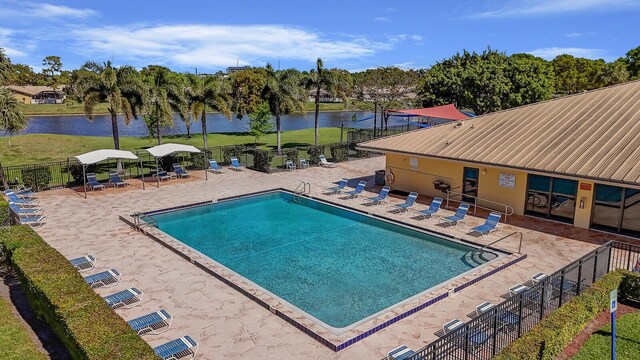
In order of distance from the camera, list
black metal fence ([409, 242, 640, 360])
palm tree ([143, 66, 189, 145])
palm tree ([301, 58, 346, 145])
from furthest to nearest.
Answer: palm tree ([301, 58, 346, 145]) → palm tree ([143, 66, 189, 145]) → black metal fence ([409, 242, 640, 360])

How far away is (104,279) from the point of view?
484 inches

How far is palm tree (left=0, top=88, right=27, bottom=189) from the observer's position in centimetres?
2064

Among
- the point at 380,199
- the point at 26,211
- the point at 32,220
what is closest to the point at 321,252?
the point at 380,199

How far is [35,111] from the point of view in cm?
9488

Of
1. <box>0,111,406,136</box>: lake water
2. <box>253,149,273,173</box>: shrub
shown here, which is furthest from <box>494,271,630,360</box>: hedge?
<box>0,111,406,136</box>: lake water

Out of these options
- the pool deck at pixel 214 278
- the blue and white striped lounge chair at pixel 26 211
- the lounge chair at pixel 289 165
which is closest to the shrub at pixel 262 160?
the lounge chair at pixel 289 165

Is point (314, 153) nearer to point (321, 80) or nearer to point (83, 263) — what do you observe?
point (321, 80)

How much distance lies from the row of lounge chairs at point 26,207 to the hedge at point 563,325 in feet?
59.3

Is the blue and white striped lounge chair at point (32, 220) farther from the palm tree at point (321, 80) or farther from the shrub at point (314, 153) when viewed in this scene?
the palm tree at point (321, 80)

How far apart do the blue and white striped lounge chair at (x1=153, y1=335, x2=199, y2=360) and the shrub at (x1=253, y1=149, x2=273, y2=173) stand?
19946 millimetres

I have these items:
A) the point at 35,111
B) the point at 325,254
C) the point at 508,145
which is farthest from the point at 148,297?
the point at 35,111

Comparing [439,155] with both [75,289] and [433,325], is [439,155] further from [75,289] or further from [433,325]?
[75,289]

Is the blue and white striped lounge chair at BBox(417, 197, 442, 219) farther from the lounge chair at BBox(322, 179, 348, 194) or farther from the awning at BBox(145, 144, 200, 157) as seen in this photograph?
the awning at BBox(145, 144, 200, 157)

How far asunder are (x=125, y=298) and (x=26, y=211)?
11.0 metres
